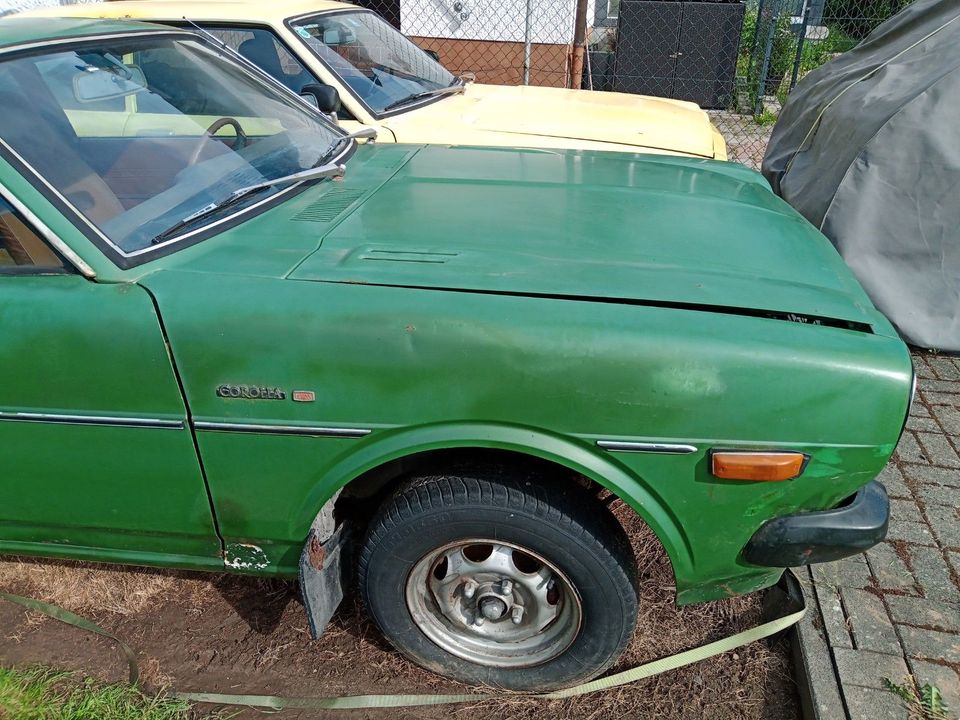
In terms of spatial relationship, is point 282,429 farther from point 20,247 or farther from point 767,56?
point 767,56

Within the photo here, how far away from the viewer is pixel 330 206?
2.50 m

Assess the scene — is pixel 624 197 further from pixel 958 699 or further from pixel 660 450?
pixel 958 699

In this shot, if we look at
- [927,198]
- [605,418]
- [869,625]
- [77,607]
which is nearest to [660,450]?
[605,418]

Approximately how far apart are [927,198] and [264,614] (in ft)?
13.1

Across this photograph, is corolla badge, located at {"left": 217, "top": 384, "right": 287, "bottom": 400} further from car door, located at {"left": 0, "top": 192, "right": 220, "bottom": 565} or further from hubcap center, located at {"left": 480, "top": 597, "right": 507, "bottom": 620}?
hubcap center, located at {"left": 480, "top": 597, "right": 507, "bottom": 620}

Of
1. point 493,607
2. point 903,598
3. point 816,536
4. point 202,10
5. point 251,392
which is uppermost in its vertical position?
point 202,10

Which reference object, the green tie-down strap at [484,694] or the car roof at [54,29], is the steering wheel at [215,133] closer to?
the car roof at [54,29]

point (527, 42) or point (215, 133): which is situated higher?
point (215, 133)

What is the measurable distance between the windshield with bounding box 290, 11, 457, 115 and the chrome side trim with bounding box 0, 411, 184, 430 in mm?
2939

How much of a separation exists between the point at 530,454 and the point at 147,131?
1960 mm

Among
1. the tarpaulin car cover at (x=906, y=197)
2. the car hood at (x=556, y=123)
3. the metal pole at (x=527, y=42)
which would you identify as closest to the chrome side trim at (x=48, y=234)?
the car hood at (x=556, y=123)

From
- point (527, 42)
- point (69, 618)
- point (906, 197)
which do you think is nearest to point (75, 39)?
point (69, 618)

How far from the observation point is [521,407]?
1.84 m

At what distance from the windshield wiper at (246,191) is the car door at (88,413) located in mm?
289
